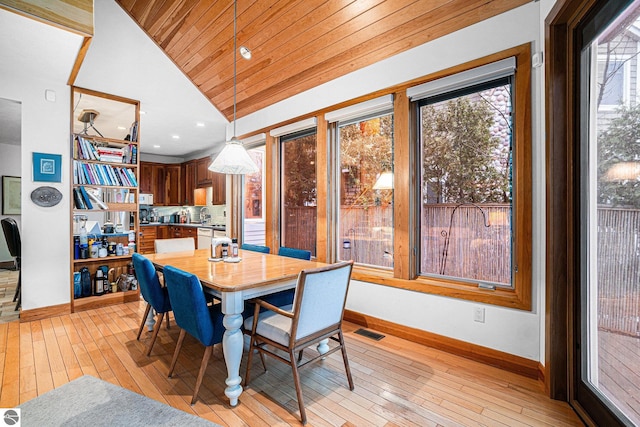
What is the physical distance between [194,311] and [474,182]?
2.33 m

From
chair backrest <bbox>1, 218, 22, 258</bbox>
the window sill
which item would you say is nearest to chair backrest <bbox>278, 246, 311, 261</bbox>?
the window sill

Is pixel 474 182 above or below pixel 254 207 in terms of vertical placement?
above

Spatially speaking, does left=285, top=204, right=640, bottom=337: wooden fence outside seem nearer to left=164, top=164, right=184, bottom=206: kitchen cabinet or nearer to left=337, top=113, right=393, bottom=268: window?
left=337, top=113, right=393, bottom=268: window

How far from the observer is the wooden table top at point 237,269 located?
6.26 feet

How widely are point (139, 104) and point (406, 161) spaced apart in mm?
3652

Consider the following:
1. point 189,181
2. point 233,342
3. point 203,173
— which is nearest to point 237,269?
point 233,342

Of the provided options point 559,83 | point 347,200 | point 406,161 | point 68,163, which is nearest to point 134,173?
point 68,163

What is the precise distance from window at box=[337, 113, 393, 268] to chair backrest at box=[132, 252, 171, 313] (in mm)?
1934

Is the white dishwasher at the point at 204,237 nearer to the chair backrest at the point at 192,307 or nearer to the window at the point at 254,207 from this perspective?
the window at the point at 254,207

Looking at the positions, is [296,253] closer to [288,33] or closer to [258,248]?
[258,248]

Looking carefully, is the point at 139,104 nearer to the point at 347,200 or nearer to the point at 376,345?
the point at 347,200

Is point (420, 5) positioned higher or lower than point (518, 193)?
higher

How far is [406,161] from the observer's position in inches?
112

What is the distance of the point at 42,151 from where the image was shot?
10.9ft
